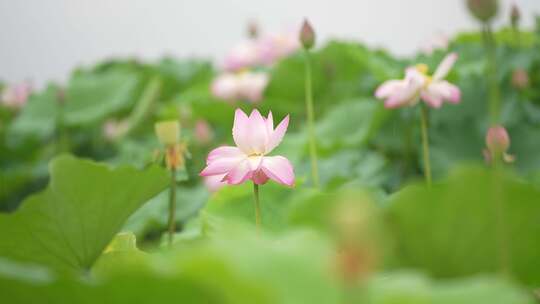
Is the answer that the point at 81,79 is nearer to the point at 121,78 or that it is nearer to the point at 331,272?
the point at 121,78

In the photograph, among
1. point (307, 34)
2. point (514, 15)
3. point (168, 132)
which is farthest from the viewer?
point (514, 15)

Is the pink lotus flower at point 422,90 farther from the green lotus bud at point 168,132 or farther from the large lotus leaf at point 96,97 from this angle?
the large lotus leaf at point 96,97

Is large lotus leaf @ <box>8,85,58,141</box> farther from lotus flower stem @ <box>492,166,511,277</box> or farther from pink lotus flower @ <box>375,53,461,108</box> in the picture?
lotus flower stem @ <box>492,166,511,277</box>

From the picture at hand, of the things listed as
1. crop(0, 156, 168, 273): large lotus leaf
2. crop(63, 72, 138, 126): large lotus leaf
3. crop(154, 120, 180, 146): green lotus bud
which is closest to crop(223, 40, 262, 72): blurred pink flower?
crop(63, 72, 138, 126): large lotus leaf

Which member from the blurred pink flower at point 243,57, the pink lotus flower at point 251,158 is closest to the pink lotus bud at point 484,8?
the pink lotus flower at point 251,158

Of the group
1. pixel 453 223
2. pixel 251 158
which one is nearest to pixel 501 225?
pixel 453 223

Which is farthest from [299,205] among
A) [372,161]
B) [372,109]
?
[372,109]

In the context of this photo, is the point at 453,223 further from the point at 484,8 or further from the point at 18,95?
the point at 18,95
